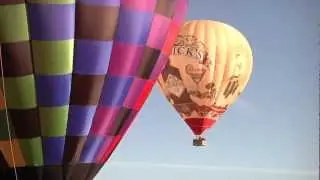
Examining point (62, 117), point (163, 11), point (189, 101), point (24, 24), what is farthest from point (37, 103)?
point (189, 101)

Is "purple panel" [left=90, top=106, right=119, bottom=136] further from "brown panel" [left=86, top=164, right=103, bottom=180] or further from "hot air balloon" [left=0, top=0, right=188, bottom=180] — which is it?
"brown panel" [left=86, top=164, right=103, bottom=180]

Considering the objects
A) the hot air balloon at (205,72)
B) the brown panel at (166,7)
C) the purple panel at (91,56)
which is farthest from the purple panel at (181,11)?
the hot air balloon at (205,72)

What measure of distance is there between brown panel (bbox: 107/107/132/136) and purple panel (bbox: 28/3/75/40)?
1393 millimetres

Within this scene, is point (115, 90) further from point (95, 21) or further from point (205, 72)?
point (205, 72)

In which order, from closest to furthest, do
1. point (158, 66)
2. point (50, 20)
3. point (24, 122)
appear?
1. point (50, 20)
2. point (24, 122)
3. point (158, 66)

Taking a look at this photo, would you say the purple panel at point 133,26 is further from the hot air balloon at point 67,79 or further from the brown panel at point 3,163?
the brown panel at point 3,163

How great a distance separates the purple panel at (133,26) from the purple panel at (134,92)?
56 cm

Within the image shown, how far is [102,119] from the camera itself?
330 inches

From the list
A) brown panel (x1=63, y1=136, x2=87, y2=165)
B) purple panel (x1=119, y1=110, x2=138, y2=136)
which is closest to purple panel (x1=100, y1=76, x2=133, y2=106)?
purple panel (x1=119, y1=110, x2=138, y2=136)

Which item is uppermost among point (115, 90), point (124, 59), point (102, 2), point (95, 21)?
point (102, 2)

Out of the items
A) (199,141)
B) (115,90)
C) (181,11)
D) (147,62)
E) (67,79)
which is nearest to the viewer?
(67,79)

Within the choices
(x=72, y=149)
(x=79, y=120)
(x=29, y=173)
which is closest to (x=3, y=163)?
(x=29, y=173)

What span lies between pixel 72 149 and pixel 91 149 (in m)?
0.31

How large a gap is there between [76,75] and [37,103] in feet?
1.93
